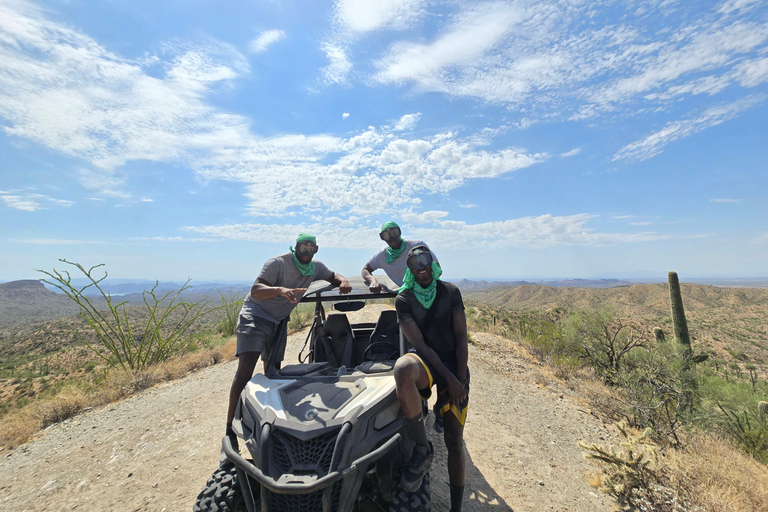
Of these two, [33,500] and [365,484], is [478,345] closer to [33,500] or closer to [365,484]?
[365,484]

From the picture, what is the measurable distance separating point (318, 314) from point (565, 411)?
5.03m

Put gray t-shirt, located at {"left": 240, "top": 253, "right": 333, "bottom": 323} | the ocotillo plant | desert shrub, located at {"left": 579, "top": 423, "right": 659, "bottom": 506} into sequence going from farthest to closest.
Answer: the ocotillo plant
gray t-shirt, located at {"left": 240, "top": 253, "right": 333, "bottom": 323}
desert shrub, located at {"left": 579, "top": 423, "right": 659, "bottom": 506}

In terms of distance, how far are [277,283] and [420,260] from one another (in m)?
1.93

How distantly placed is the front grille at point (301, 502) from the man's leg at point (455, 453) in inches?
43.6

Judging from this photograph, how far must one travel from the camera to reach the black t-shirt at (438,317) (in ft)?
10.4

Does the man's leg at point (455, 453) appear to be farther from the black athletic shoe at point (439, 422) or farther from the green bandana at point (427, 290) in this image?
the green bandana at point (427, 290)

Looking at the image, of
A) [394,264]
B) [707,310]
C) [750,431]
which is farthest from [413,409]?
[707,310]

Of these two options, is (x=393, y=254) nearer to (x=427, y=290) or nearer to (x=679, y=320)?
(x=427, y=290)

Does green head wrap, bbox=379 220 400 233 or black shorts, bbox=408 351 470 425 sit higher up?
green head wrap, bbox=379 220 400 233

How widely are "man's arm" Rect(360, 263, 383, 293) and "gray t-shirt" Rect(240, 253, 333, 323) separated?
764 mm

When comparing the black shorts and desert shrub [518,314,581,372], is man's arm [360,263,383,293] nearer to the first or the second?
the black shorts

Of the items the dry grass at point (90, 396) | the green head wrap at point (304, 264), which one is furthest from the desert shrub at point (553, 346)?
the dry grass at point (90, 396)

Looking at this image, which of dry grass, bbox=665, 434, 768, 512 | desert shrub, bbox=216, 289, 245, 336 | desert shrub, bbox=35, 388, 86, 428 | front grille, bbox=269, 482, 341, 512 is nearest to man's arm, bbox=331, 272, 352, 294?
front grille, bbox=269, 482, 341, 512

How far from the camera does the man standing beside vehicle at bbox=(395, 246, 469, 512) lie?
2.68 m
